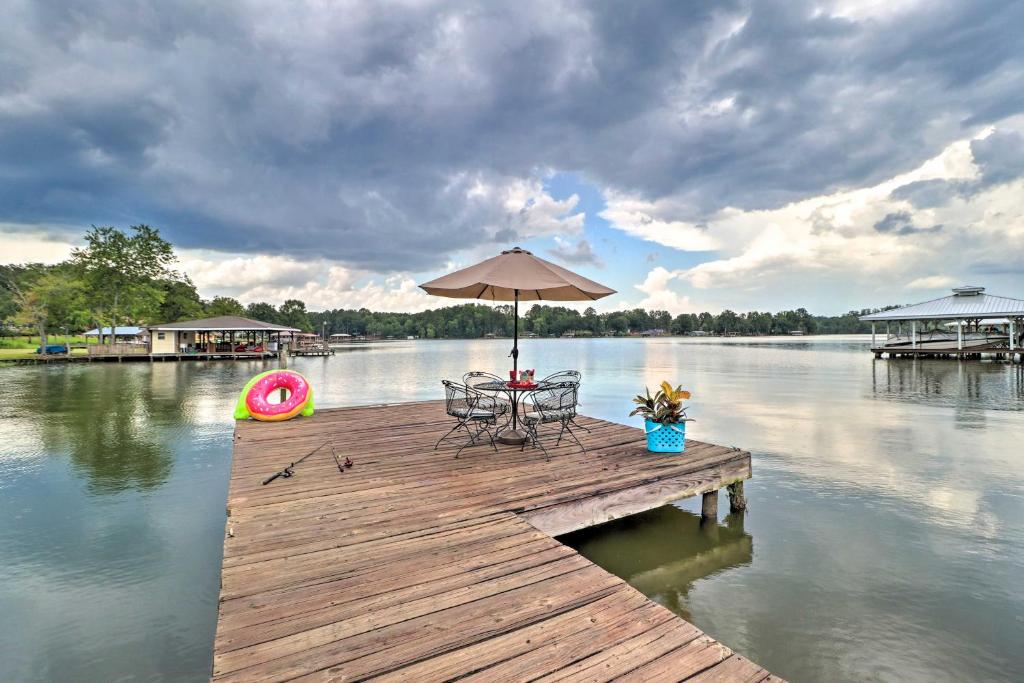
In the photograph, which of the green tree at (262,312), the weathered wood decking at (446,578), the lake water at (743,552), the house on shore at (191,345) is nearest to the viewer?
the weathered wood decking at (446,578)

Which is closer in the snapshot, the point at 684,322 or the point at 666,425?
the point at 666,425

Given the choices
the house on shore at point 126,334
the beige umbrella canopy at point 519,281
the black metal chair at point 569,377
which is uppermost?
the house on shore at point 126,334

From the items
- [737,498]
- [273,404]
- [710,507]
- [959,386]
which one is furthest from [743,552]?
[959,386]

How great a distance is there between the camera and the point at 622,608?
2209 millimetres

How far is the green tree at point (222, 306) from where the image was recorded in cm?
6556

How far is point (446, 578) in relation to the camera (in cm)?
246

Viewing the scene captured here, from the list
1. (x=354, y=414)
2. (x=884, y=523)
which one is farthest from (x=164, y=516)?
(x=884, y=523)

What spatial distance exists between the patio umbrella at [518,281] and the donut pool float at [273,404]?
12.0ft

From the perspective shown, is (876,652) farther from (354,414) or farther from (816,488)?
Result: (354,414)

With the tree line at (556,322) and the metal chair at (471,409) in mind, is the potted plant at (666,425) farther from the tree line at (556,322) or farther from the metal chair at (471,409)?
the tree line at (556,322)

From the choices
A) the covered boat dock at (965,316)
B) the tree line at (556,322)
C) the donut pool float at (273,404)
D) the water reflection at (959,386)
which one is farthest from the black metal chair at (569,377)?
the tree line at (556,322)

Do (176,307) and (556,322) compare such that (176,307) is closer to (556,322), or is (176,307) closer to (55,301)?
(55,301)

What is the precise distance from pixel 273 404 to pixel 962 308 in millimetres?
43218

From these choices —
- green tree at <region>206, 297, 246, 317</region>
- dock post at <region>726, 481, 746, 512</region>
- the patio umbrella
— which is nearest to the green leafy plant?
dock post at <region>726, 481, 746, 512</region>
